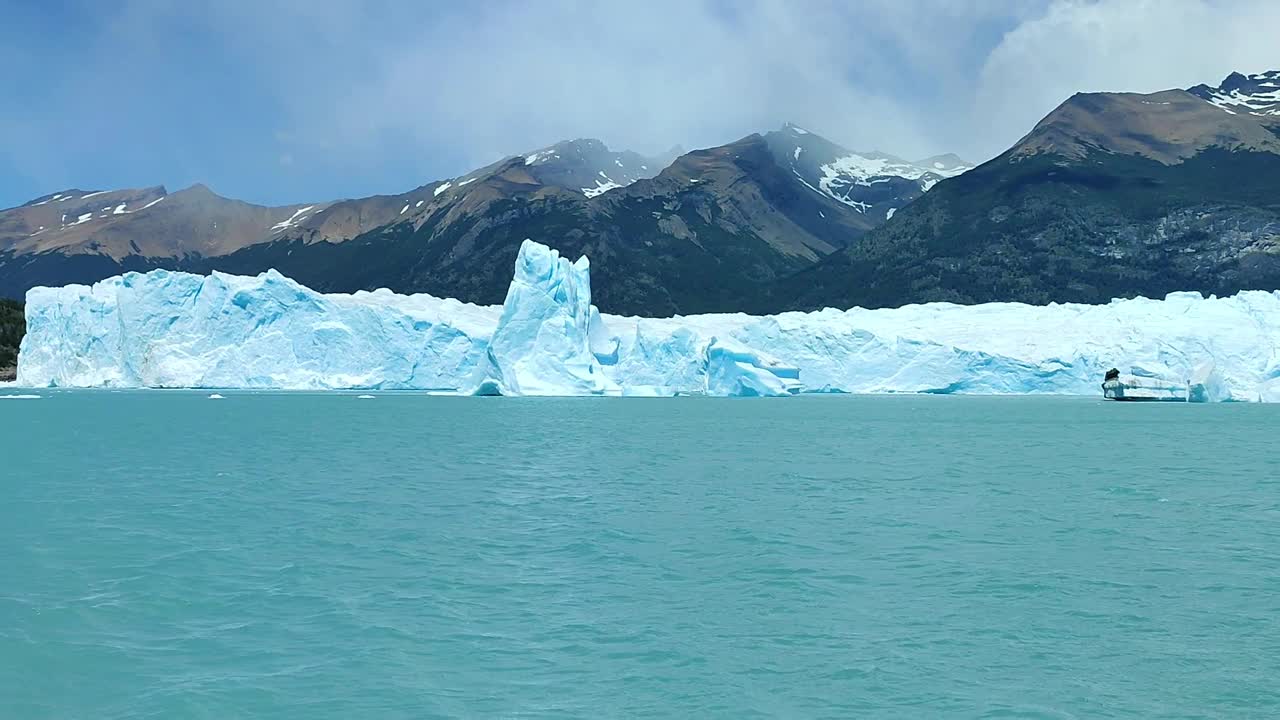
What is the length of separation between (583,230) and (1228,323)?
126044 mm

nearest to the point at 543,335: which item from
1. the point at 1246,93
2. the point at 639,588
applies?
the point at 639,588

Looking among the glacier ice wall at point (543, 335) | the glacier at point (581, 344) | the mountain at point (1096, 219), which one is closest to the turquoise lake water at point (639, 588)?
the glacier ice wall at point (543, 335)

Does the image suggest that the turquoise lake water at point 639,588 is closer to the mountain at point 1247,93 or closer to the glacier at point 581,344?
the glacier at point 581,344

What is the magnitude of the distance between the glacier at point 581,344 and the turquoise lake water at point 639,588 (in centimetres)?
2761

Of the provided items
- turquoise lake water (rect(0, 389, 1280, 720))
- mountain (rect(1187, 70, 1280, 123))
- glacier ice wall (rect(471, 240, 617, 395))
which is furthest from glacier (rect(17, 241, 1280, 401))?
mountain (rect(1187, 70, 1280, 123))

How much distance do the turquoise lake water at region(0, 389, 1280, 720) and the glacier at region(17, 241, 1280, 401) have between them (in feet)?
90.6

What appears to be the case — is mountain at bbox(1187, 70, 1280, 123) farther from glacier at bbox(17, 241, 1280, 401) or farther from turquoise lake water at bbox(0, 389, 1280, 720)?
turquoise lake water at bbox(0, 389, 1280, 720)

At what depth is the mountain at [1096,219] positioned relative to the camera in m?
106

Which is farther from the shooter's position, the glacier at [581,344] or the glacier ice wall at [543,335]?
the glacier at [581,344]

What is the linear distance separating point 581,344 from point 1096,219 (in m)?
86.8

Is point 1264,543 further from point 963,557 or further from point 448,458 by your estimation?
point 448,458

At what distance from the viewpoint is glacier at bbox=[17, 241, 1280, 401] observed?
163 feet

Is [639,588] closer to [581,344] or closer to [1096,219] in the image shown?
[581,344]

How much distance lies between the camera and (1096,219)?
4616 inches
